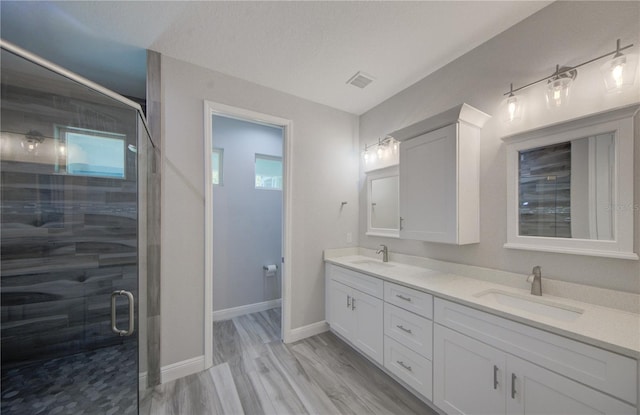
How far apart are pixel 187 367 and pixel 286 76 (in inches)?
113

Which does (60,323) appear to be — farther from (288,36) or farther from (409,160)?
(409,160)

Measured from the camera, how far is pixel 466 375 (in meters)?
1.38

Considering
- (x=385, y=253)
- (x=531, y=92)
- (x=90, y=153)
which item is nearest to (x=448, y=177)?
(x=531, y=92)

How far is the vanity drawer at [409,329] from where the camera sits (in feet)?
5.28

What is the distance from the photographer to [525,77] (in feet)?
5.25

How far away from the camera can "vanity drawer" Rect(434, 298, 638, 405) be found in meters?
0.90

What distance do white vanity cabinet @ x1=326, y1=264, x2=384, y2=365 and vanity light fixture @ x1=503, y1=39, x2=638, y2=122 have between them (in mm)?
1676

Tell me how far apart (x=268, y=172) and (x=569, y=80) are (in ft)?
10.4

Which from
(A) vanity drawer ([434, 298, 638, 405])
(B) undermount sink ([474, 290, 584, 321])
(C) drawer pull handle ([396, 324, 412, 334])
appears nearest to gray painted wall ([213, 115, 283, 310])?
(C) drawer pull handle ([396, 324, 412, 334])

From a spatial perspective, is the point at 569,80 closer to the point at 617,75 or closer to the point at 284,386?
the point at 617,75

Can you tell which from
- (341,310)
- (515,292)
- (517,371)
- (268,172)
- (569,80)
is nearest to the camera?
(517,371)

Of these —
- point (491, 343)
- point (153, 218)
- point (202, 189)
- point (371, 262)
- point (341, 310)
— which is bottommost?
point (341, 310)

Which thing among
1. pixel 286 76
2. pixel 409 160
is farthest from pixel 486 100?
pixel 286 76

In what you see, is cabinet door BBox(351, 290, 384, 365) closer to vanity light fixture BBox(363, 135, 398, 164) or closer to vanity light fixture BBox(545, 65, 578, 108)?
vanity light fixture BBox(363, 135, 398, 164)
